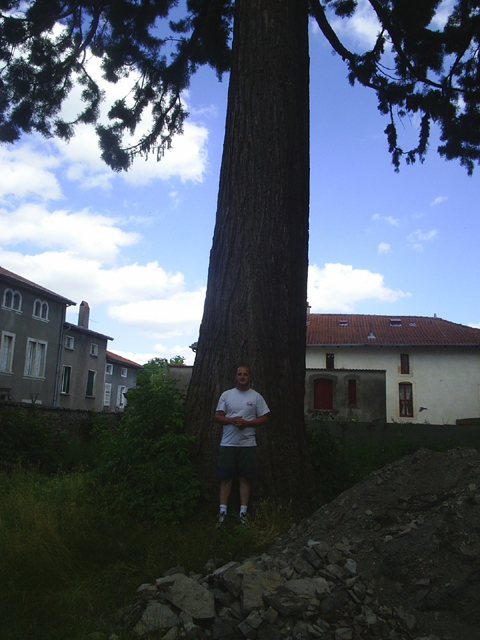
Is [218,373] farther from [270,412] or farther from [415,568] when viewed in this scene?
[415,568]

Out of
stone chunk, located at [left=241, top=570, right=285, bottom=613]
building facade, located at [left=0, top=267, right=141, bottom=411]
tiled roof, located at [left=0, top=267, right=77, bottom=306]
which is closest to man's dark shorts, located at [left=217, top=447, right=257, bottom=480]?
stone chunk, located at [left=241, top=570, right=285, bottom=613]

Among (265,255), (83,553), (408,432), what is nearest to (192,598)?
(83,553)

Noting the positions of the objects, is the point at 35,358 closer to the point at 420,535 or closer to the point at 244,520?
the point at 244,520

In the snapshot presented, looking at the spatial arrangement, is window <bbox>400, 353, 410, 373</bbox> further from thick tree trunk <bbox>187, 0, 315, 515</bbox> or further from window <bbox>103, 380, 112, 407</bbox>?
thick tree trunk <bbox>187, 0, 315, 515</bbox>

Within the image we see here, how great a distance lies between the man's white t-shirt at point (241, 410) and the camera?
5.14 metres

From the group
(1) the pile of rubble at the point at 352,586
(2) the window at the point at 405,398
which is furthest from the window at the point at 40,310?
(1) the pile of rubble at the point at 352,586

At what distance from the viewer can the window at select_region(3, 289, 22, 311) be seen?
25766mm

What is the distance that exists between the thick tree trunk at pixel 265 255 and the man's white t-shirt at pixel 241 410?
0.29 meters

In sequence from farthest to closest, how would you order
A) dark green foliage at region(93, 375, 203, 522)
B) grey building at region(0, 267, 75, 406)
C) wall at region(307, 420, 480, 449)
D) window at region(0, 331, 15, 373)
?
grey building at region(0, 267, 75, 406) → window at region(0, 331, 15, 373) → wall at region(307, 420, 480, 449) → dark green foliage at region(93, 375, 203, 522)

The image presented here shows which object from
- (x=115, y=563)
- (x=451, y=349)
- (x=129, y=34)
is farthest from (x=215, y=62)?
(x=451, y=349)

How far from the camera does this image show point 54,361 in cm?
2970

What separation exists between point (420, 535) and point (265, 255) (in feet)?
11.0

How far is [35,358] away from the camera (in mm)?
28094

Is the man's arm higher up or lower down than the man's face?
lower down
